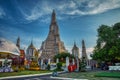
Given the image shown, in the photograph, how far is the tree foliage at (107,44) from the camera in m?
22.2

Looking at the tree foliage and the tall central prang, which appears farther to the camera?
the tall central prang

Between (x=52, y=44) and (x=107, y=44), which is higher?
(x=52, y=44)

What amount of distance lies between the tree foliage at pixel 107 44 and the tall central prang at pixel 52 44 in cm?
4183

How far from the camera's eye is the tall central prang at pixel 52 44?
67088mm

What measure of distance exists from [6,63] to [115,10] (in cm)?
1576

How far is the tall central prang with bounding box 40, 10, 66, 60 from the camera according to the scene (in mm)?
67088

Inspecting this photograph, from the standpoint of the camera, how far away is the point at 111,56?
77.4 ft

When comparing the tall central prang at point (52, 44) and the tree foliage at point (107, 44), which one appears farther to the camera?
the tall central prang at point (52, 44)

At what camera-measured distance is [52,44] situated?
70125 millimetres

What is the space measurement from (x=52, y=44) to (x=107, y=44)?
157ft

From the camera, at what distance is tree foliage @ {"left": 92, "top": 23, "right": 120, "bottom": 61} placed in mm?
22200

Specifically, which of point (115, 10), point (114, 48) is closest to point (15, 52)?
point (115, 10)

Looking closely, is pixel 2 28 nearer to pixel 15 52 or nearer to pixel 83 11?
pixel 15 52

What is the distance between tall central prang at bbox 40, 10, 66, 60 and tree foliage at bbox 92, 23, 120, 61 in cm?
4183
